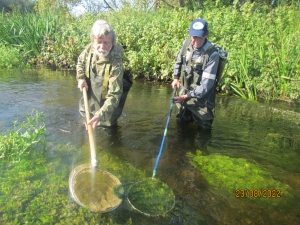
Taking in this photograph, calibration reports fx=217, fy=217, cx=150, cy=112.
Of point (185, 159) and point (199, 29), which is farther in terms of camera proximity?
point (199, 29)

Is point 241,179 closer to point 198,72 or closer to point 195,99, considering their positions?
point 195,99

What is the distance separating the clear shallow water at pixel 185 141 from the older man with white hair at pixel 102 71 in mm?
752

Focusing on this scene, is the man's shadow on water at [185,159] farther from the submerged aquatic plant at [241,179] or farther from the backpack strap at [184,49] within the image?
the backpack strap at [184,49]

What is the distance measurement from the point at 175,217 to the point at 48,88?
18.6 feet

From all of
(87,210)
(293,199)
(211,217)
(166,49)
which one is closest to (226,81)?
(166,49)

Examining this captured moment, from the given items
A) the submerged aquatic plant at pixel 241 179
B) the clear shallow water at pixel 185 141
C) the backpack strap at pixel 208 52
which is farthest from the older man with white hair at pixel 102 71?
the submerged aquatic plant at pixel 241 179

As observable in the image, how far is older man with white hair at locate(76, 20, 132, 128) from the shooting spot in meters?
2.61

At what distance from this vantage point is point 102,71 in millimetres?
2895

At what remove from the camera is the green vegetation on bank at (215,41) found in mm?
6012

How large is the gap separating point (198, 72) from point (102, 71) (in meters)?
1.69
